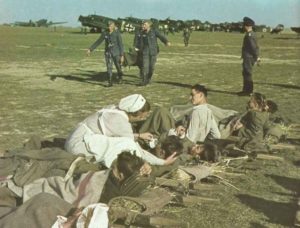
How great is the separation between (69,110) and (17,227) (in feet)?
30.6

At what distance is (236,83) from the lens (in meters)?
20.9

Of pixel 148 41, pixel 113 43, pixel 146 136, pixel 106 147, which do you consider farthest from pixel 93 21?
pixel 106 147

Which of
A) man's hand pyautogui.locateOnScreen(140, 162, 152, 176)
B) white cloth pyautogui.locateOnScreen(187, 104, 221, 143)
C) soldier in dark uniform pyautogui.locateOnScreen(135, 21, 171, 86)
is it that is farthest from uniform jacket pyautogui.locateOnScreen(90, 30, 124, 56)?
man's hand pyautogui.locateOnScreen(140, 162, 152, 176)

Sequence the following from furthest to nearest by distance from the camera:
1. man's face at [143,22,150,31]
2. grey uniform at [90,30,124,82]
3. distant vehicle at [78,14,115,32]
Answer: distant vehicle at [78,14,115,32] < man's face at [143,22,150,31] < grey uniform at [90,30,124,82]

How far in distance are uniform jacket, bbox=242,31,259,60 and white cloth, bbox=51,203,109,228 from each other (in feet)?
42.2

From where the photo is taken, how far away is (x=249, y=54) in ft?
55.4

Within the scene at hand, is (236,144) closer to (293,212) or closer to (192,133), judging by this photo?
(192,133)

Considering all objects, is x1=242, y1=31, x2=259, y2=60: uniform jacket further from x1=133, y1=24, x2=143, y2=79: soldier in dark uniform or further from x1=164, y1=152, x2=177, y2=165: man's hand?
x1=164, y1=152, x2=177, y2=165: man's hand

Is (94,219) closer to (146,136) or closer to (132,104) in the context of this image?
(132,104)

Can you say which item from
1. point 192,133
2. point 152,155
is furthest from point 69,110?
point 152,155

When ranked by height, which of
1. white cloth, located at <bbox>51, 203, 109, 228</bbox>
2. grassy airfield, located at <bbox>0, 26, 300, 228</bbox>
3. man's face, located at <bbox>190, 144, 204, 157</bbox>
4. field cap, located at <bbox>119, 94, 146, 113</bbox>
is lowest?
grassy airfield, located at <bbox>0, 26, 300, 228</bbox>

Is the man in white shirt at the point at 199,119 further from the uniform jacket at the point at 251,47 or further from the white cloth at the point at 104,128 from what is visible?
the uniform jacket at the point at 251,47

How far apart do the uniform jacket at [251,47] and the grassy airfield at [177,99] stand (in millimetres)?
1389

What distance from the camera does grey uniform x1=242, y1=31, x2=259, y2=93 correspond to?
16.7 m
